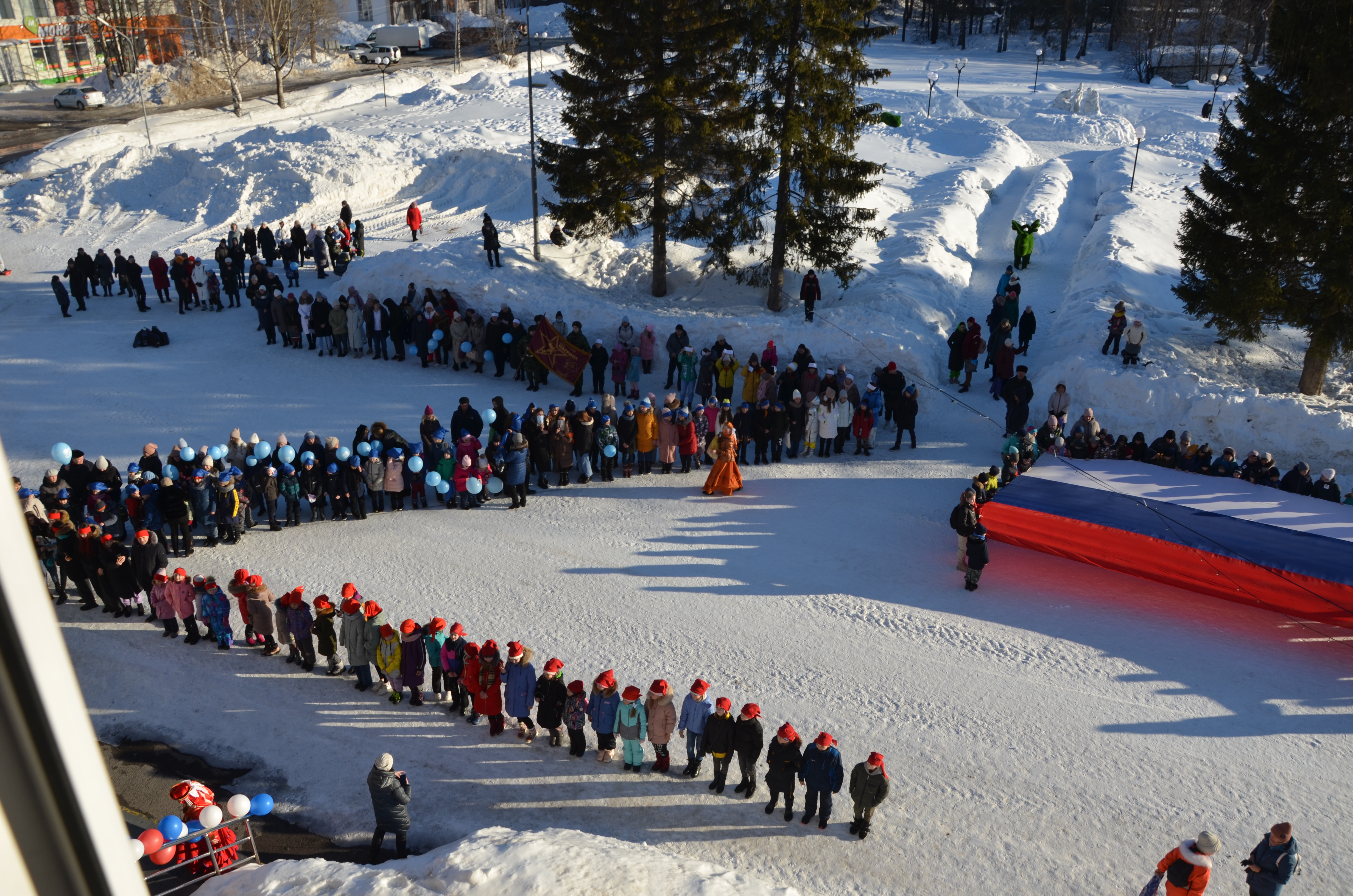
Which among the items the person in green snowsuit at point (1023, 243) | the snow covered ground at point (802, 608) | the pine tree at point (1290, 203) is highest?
the pine tree at point (1290, 203)

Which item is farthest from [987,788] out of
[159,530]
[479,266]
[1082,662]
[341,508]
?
[479,266]

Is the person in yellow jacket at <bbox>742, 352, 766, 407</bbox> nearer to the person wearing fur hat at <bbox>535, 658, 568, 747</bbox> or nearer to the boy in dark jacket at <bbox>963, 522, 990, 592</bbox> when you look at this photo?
the boy in dark jacket at <bbox>963, 522, 990, 592</bbox>

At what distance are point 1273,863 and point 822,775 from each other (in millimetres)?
3667

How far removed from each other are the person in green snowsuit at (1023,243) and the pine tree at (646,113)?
838 cm

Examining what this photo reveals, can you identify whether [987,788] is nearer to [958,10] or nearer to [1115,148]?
[1115,148]

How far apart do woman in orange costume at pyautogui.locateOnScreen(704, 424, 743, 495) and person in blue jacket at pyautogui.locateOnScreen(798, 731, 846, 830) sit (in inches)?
251

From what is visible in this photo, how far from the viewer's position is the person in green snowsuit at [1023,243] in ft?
78.7

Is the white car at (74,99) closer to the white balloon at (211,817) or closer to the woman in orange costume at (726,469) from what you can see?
the woman in orange costume at (726,469)

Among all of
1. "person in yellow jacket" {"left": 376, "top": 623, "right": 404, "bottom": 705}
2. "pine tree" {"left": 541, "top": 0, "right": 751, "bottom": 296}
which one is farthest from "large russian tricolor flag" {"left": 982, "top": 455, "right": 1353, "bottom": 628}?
"pine tree" {"left": 541, "top": 0, "right": 751, "bottom": 296}

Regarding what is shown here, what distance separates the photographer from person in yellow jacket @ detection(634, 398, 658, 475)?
15102 mm

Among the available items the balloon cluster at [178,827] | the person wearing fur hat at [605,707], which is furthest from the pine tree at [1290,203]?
the balloon cluster at [178,827]

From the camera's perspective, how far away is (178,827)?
754 centimetres

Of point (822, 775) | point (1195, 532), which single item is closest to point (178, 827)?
point (822, 775)

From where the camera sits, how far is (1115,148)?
38.8 meters
